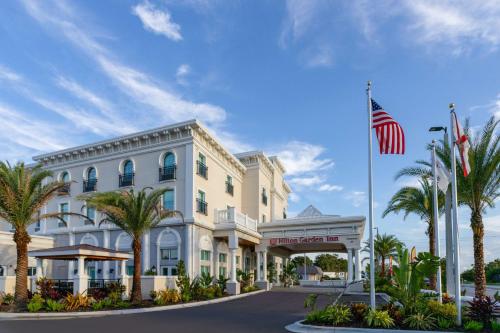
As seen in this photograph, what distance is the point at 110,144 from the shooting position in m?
33.3

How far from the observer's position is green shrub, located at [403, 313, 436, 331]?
13016 millimetres

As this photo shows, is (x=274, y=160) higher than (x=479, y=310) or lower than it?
higher

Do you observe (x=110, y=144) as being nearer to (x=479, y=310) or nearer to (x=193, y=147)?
(x=193, y=147)

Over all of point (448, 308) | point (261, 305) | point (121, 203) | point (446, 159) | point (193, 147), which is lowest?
point (261, 305)

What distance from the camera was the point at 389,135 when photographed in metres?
15.0

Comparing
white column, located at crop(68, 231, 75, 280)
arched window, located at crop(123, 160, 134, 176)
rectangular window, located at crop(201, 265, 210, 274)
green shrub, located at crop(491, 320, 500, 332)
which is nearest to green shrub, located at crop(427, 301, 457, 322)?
green shrub, located at crop(491, 320, 500, 332)

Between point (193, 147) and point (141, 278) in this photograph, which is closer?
point (141, 278)

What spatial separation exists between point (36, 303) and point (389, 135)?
631 inches

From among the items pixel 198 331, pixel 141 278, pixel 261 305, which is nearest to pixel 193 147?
pixel 141 278

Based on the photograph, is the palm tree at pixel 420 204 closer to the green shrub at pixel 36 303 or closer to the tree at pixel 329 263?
the green shrub at pixel 36 303

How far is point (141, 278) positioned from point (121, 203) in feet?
14.7

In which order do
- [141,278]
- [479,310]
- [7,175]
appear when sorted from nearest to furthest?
[479,310]
[7,175]
[141,278]

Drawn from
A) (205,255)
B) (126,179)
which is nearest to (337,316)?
(205,255)

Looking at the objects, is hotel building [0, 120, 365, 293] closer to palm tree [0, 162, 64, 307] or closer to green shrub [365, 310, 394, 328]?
palm tree [0, 162, 64, 307]
